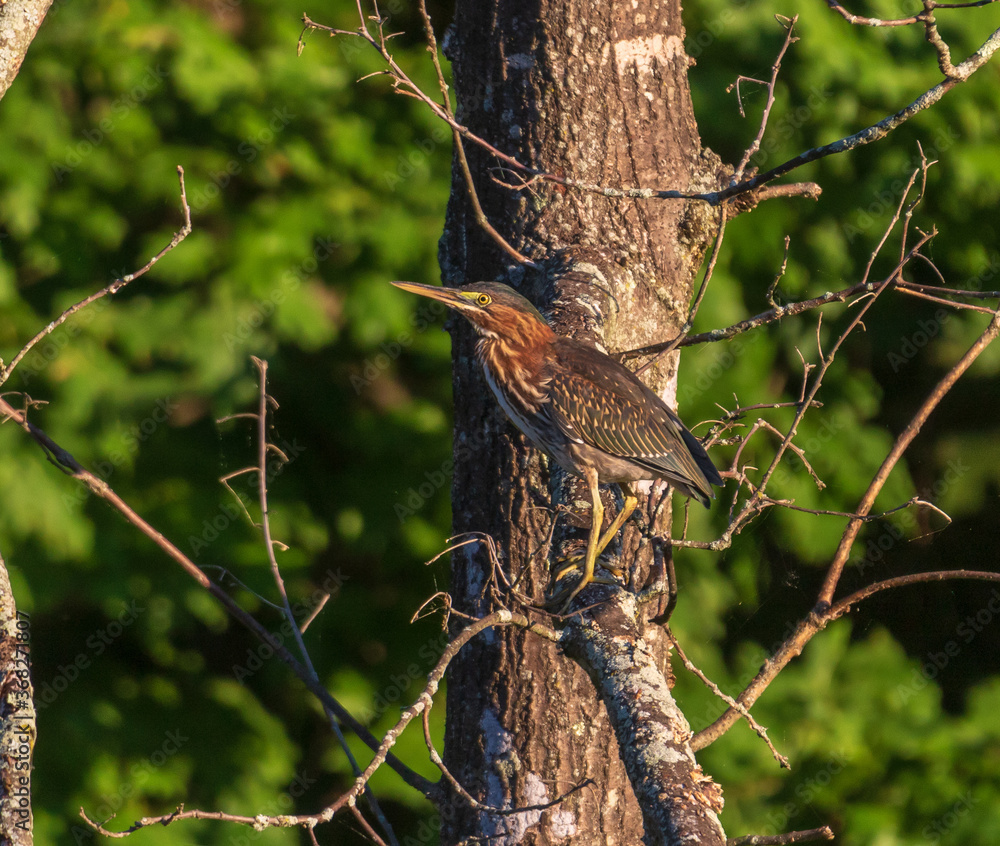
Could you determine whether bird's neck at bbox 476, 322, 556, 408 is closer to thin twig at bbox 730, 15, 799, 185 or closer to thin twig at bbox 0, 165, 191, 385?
thin twig at bbox 730, 15, 799, 185

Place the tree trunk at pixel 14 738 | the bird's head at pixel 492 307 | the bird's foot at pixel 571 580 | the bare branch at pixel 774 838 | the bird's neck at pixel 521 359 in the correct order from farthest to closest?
the bird's neck at pixel 521 359, the bird's head at pixel 492 307, the bird's foot at pixel 571 580, the bare branch at pixel 774 838, the tree trunk at pixel 14 738

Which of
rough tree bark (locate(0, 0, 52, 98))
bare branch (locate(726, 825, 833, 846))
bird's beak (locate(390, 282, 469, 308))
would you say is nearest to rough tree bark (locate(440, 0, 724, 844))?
bird's beak (locate(390, 282, 469, 308))

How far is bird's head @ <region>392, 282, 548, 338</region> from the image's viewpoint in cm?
287

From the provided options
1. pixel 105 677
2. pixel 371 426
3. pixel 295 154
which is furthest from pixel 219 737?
pixel 295 154

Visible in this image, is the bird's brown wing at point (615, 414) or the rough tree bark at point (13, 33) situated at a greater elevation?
the rough tree bark at point (13, 33)

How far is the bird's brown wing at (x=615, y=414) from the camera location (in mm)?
2914

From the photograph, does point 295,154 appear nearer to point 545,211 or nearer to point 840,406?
point 545,211

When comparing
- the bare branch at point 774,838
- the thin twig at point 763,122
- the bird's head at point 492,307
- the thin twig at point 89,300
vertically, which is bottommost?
the bare branch at point 774,838

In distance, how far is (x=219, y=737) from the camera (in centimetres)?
450

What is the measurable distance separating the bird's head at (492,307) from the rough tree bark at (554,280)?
76 mm

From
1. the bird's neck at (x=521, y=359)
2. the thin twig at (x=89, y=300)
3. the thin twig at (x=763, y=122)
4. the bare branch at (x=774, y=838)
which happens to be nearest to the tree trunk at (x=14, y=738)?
the thin twig at (x=89, y=300)

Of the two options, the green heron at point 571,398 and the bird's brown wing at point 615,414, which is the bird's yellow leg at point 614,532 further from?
the bird's brown wing at point 615,414

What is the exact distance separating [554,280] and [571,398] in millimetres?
379

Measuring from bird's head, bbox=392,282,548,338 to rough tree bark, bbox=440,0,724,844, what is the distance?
8 cm
